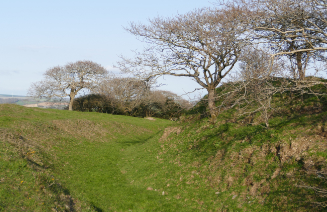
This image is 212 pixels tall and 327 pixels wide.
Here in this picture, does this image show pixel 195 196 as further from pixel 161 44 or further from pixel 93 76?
pixel 93 76

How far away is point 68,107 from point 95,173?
34.1 meters

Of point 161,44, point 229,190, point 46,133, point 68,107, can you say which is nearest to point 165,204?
point 229,190

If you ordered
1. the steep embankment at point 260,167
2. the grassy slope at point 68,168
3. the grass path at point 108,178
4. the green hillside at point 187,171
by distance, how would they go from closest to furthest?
the steep embankment at point 260,167, the green hillside at point 187,171, the grassy slope at point 68,168, the grass path at point 108,178

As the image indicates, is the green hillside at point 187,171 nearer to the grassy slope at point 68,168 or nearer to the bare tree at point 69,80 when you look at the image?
the grassy slope at point 68,168

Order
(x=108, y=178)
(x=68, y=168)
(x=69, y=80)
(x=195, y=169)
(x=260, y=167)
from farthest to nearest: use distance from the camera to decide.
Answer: (x=69, y=80), (x=68, y=168), (x=108, y=178), (x=195, y=169), (x=260, y=167)

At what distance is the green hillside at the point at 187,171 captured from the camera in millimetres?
7305

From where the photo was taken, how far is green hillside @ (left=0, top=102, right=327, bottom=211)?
24.0 feet

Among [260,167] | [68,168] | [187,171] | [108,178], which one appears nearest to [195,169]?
[187,171]

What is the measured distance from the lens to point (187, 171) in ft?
36.3

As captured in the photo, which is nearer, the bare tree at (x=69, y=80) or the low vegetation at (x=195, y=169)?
the low vegetation at (x=195, y=169)

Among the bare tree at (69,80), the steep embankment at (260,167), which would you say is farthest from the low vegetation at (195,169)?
the bare tree at (69,80)

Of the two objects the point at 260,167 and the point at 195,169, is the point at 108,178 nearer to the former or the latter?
the point at 195,169

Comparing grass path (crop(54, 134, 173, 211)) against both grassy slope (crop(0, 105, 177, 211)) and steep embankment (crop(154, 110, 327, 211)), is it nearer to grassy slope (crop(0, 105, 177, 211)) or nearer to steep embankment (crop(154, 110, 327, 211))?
grassy slope (crop(0, 105, 177, 211))

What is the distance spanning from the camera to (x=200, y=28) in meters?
13.4
